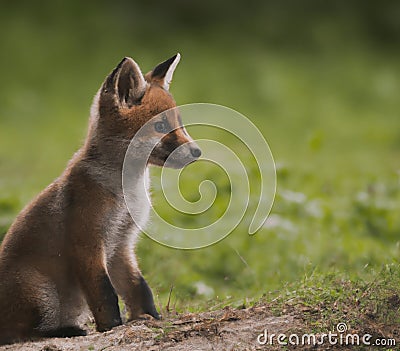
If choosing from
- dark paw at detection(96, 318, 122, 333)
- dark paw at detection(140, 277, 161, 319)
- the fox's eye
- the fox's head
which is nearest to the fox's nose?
the fox's head

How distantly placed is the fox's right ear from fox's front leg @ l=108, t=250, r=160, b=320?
1000mm

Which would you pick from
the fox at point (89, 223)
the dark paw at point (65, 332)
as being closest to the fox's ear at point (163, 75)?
the fox at point (89, 223)

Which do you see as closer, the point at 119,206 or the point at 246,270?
the point at 119,206

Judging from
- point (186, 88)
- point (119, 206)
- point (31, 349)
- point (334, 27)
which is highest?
point (334, 27)

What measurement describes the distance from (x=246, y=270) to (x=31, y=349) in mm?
3681

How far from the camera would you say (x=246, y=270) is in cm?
838

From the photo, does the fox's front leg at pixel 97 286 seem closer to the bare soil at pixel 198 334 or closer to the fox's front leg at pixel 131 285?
the bare soil at pixel 198 334

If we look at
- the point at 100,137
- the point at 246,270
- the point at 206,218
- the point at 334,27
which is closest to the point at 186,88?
the point at 334,27

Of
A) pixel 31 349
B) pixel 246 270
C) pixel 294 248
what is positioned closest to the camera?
pixel 31 349

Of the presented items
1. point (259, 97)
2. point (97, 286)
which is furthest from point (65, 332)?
point (259, 97)

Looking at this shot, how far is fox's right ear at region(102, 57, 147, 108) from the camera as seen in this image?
16.9 feet

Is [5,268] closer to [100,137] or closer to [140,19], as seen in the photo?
[100,137]

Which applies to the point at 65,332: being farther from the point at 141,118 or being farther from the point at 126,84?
the point at 126,84

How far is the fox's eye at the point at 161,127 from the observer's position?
203 inches
